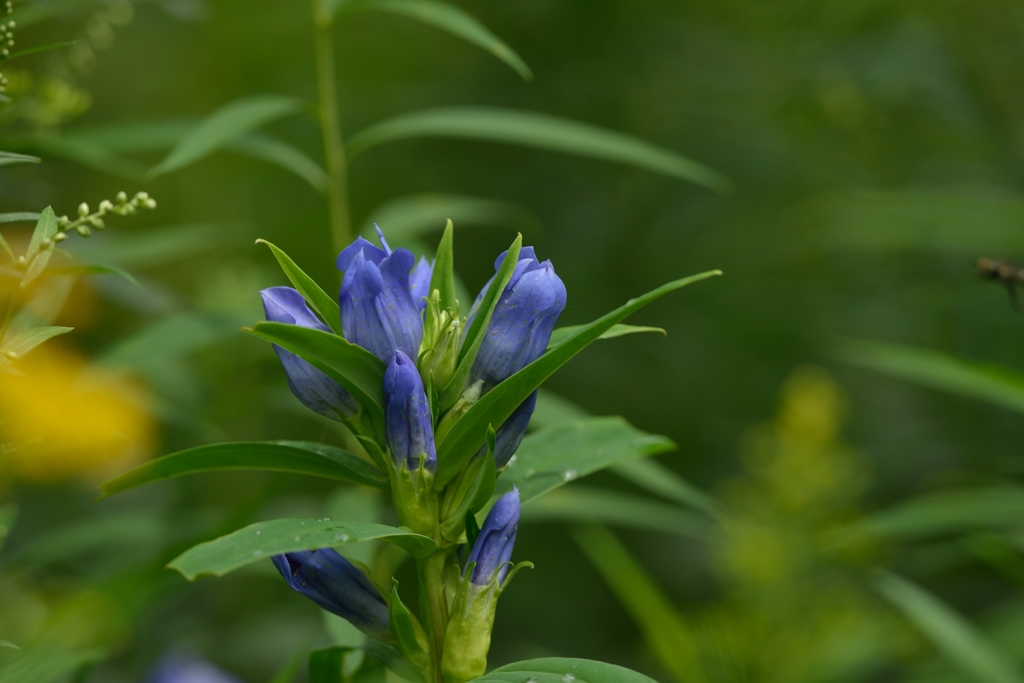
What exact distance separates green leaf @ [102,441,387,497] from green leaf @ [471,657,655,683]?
0.14m

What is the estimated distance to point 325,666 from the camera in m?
0.54

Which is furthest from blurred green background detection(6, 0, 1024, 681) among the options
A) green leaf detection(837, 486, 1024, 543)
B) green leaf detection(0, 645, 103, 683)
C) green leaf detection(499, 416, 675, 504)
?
green leaf detection(499, 416, 675, 504)

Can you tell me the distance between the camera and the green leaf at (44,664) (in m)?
0.59

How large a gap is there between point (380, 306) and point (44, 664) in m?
0.41

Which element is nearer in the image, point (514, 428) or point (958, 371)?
point (514, 428)

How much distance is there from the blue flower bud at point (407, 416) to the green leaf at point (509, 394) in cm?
1

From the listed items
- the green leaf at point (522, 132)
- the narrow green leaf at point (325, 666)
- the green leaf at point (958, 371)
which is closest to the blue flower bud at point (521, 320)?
the narrow green leaf at point (325, 666)

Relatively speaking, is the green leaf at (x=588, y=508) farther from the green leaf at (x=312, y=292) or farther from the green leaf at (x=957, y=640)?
the green leaf at (x=312, y=292)

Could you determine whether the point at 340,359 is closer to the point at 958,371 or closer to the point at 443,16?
the point at 443,16

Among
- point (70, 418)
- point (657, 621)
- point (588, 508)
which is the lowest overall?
point (657, 621)

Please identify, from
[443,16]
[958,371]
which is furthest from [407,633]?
[958,371]

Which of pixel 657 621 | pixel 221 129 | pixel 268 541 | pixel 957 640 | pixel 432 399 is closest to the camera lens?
pixel 268 541

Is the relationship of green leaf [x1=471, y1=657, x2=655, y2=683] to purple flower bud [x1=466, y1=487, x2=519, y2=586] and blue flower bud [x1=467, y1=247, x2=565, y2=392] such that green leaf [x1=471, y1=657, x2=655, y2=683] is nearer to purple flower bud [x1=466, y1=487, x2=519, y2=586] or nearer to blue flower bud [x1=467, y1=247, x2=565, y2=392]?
purple flower bud [x1=466, y1=487, x2=519, y2=586]

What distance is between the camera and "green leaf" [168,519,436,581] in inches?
14.4
